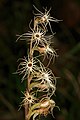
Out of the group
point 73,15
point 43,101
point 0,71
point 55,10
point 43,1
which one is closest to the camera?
point 43,101

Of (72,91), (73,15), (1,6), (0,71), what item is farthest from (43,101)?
(73,15)

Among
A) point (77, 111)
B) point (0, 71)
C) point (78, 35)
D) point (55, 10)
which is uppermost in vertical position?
point (55, 10)

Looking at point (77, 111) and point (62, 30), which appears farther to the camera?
point (62, 30)

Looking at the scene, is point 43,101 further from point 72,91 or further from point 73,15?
point 73,15

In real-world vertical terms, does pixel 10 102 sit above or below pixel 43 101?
below

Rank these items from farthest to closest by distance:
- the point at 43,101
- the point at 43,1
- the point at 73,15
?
the point at 73,15 → the point at 43,1 → the point at 43,101

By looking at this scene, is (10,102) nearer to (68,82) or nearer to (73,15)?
(68,82)
